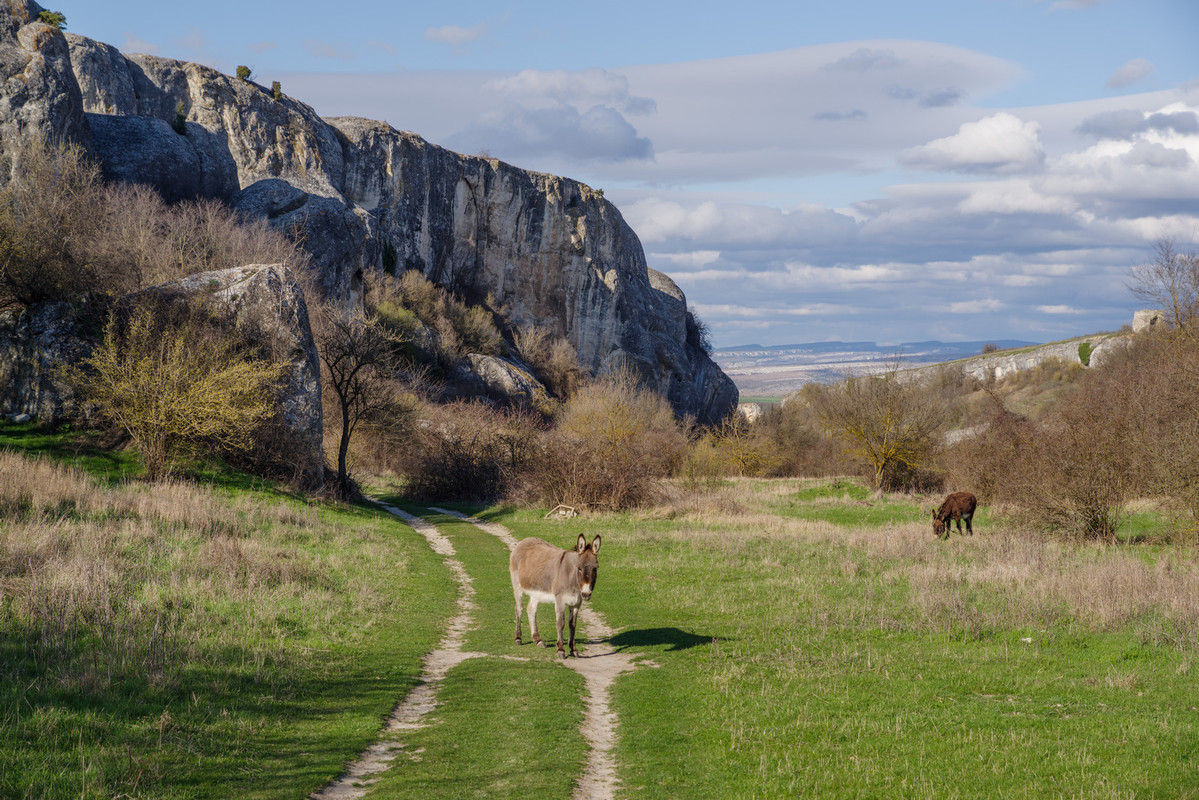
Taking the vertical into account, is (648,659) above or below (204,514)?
→ below

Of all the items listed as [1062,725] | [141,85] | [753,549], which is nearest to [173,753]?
[1062,725]

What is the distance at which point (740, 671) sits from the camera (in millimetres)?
12047

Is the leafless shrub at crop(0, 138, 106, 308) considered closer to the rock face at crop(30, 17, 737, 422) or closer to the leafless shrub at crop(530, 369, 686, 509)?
the rock face at crop(30, 17, 737, 422)

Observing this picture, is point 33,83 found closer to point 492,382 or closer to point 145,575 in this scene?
point 492,382

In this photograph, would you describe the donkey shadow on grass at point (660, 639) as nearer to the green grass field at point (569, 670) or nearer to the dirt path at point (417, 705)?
the green grass field at point (569, 670)

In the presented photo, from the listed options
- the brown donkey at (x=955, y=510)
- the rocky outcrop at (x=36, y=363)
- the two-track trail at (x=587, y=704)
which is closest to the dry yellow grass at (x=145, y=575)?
the two-track trail at (x=587, y=704)

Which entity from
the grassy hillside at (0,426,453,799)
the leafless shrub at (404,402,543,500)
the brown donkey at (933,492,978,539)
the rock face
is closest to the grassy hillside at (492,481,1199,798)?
the grassy hillside at (0,426,453,799)

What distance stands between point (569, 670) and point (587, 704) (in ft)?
5.07

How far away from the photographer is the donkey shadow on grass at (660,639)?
46.4ft

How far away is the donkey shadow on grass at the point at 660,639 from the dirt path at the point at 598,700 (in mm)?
250

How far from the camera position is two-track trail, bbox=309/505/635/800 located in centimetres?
798

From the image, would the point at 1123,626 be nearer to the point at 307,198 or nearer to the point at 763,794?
the point at 763,794

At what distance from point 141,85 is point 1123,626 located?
71.4 meters

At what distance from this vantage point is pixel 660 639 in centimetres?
1462
